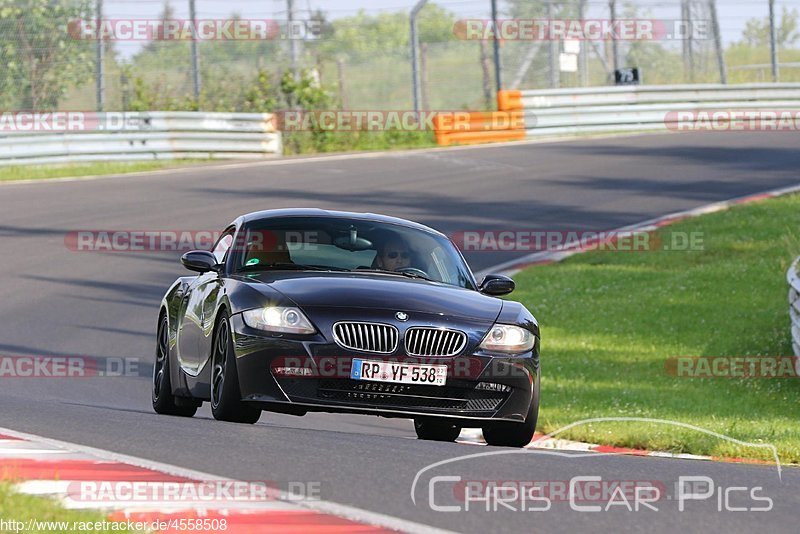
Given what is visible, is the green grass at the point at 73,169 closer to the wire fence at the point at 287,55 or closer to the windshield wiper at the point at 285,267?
the wire fence at the point at 287,55

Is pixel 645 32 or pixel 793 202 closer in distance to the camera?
pixel 793 202

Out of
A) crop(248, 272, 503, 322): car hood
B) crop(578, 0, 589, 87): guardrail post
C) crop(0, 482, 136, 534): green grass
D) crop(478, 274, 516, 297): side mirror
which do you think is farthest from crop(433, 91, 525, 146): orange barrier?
crop(0, 482, 136, 534): green grass

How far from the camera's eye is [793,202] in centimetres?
2269

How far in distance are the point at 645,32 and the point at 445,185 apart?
35.8ft

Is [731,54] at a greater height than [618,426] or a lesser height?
greater

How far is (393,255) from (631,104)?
1003 inches

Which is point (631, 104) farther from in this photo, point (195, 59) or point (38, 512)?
point (38, 512)

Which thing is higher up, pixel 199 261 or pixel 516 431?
pixel 199 261

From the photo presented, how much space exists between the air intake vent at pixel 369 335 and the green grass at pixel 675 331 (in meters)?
2.66

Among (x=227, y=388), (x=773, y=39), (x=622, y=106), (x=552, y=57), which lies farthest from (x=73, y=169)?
(x=227, y=388)

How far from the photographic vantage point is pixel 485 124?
33.0 meters

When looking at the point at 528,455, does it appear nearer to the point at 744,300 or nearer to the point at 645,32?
the point at 744,300

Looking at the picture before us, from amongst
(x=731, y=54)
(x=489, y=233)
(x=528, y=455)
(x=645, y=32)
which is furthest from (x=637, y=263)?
(x=731, y=54)

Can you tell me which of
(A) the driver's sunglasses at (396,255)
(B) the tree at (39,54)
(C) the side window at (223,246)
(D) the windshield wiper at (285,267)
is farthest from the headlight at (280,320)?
(B) the tree at (39,54)
